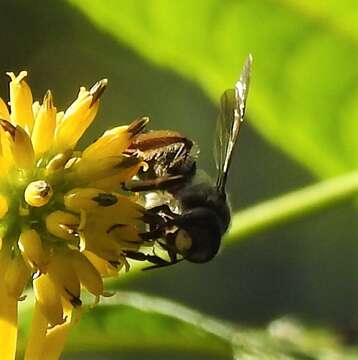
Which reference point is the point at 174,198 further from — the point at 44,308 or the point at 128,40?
the point at 128,40

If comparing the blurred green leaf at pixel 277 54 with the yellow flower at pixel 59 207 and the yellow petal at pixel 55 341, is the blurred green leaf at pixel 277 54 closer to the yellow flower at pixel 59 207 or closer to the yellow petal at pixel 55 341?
the yellow flower at pixel 59 207

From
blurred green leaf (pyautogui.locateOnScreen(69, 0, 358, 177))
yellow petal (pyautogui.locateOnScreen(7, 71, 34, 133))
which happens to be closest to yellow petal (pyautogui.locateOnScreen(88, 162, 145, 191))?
yellow petal (pyautogui.locateOnScreen(7, 71, 34, 133))

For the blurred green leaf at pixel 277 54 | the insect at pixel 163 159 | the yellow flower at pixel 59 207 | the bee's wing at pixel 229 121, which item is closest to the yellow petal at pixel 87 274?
the yellow flower at pixel 59 207

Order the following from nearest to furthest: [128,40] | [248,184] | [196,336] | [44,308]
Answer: [44,308] → [196,336] → [128,40] → [248,184]

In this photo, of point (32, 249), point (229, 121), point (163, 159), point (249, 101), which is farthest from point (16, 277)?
point (249, 101)

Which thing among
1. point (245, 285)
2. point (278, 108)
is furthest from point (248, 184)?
point (278, 108)

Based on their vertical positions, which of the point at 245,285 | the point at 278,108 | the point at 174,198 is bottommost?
the point at 245,285
